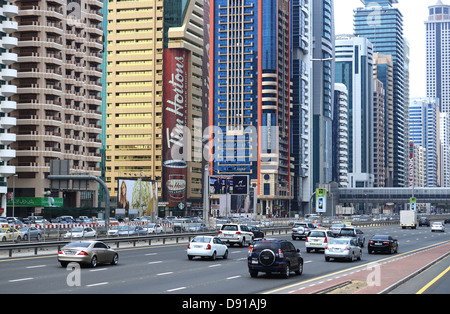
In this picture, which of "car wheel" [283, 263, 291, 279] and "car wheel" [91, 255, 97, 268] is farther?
"car wheel" [91, 255, 97, 268]

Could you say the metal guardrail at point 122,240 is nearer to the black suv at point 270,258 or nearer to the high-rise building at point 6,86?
the black suv at point 270,258

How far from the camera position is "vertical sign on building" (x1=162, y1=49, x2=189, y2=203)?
16988 cm

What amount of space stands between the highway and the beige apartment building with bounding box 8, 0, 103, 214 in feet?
261

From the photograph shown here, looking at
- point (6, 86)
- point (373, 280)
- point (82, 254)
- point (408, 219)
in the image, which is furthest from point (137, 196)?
point (373, 280)

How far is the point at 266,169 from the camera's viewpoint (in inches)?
7781

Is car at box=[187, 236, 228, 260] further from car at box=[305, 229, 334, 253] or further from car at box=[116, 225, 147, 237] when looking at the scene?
car at box=[116, 225, 147, 237]

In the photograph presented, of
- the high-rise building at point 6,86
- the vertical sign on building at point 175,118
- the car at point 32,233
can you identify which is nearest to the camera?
the car at point 32,233

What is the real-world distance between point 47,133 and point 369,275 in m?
96.4

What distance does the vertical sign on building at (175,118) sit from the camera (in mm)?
169875

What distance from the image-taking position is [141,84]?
573 ft

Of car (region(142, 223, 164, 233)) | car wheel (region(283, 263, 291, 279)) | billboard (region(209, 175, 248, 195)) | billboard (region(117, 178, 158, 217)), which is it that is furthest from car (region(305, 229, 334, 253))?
billboard (region(209, 175, 248, 195))

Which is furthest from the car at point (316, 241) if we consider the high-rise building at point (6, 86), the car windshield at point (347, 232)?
the high-rise building at point (6, 86)

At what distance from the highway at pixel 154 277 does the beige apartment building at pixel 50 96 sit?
79.6 m
